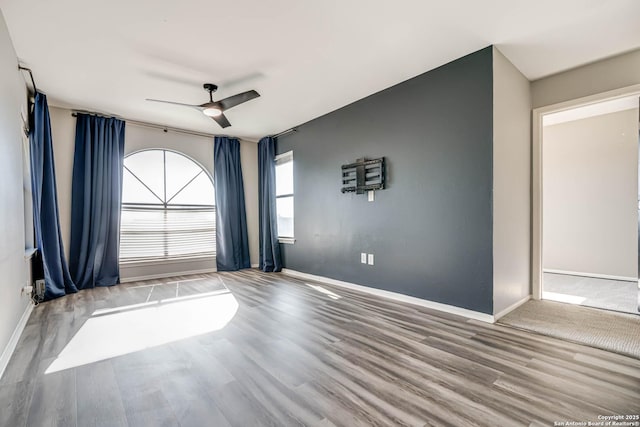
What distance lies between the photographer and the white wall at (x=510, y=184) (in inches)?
110

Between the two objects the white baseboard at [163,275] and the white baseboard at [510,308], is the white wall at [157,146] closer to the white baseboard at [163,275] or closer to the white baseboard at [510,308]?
the white baseboard at [163,275]

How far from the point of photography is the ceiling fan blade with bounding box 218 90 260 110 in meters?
3.19

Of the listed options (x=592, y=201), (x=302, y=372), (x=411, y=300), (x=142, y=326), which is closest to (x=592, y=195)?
(x=592, y=201)

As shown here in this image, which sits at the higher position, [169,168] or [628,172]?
[169,168]

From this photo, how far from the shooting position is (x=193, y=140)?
5.40 metres

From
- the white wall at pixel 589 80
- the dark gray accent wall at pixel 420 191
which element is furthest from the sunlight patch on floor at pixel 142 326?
the white wall at pixel 589 80

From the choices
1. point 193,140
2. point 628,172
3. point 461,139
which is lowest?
point 628,172

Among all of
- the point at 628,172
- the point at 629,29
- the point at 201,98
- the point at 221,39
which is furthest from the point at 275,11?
the point at 628,172

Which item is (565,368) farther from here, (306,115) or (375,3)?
(306,115)

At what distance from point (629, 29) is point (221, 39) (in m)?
3.50
